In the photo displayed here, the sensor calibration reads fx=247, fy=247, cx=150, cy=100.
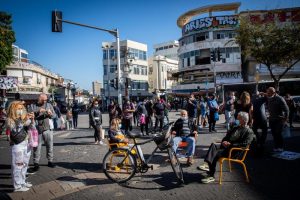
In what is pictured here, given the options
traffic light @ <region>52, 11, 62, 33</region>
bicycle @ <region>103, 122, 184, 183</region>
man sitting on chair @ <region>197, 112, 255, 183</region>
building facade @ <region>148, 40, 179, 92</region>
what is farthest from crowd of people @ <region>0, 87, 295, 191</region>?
building facade @ <region>148, 40, 179, 92</region>

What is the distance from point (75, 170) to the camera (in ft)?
20.7

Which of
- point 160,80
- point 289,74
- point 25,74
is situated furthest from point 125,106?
point 160,80

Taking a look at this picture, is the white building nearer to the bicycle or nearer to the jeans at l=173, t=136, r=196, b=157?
the jeans at l=173, t=136, r=196, b=157

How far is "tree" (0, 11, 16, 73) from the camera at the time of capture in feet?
80.0

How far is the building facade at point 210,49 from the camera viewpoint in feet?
140

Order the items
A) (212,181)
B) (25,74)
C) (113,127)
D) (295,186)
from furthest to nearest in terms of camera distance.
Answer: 1. (25,74)
2. (113,127)
3. (212,181)
4. (295,186)

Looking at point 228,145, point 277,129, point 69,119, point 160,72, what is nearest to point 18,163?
point 228,145

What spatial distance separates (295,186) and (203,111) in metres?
9.16

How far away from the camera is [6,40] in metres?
26.9

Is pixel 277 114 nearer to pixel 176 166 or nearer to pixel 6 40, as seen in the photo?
pixel 176 166

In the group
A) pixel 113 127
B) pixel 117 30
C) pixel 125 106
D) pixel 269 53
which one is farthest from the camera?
pixel 269 53

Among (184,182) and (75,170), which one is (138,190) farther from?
(75,170)

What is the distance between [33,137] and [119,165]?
217 centimetres

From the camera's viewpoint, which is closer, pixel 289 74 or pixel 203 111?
pixel 203 111
